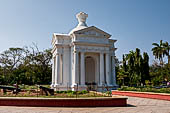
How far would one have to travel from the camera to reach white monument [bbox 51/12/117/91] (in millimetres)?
25680

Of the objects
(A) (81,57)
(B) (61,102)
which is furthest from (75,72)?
(B) (61,102)

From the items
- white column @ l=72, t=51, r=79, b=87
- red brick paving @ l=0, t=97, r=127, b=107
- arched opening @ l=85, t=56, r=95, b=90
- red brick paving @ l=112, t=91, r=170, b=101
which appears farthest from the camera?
arched opening @ l=85, t=56, r=95, b=90

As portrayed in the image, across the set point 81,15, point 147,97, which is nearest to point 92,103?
point 147,97

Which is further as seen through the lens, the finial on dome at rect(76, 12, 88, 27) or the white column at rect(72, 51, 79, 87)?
the finial on dome at rect(76, 12, 88, 27)

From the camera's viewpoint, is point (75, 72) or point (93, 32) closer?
point (75, 72)

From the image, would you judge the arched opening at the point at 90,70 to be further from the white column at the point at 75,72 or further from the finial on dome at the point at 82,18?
the finial on dome at the point at 82,18

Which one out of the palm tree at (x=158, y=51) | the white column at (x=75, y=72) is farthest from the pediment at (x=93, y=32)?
the palm tree at (x=158, y=51)

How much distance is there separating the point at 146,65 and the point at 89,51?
1443 cm

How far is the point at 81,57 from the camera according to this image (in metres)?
26.0

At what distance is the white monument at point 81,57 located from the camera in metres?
25.7

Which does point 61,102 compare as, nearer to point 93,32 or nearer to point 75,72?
point 75,72

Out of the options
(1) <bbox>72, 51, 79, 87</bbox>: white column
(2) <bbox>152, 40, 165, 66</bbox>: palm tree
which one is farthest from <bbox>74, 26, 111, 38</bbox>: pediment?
(2) <bbox>152, 40, 165, 66</bbox>: palm tree

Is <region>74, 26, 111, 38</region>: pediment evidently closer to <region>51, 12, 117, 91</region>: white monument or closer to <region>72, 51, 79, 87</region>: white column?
<region>51, 12, 117, 91</region>: white monument

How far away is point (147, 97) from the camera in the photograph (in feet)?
56.9
